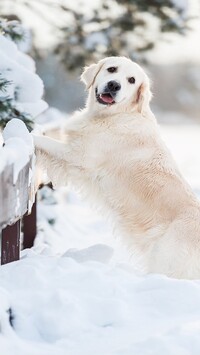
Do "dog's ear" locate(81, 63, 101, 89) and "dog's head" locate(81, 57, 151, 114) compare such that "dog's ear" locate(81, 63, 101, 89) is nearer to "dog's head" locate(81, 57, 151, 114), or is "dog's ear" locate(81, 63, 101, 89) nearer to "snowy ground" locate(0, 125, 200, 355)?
"dog's head" locate(81, 57, 151, 114)

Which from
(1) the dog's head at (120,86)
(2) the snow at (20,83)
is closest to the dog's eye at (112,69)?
(1) the dog's head at (120,86)

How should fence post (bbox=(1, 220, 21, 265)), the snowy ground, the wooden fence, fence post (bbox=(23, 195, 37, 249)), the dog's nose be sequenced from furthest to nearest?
fence post (bbox=(23, 195, 37, 249)), the dog's nose, fence post (bbox=(1, 220, 21, 265)), the wooden fence, the snowy ground

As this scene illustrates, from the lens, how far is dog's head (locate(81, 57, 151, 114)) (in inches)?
229

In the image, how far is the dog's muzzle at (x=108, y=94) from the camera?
5.79m

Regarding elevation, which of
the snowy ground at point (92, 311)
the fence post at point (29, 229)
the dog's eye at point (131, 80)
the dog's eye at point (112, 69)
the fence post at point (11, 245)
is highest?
the dog's eye at point (112, 69)

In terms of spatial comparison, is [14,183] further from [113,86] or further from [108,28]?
[108,28]

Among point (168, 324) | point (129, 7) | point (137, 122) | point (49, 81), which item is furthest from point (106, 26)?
point (49, 81)

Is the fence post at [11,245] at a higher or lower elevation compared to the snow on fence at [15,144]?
lower

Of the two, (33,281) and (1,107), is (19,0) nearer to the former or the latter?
(1,107)

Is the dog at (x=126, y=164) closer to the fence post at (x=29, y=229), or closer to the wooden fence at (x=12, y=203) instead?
the wooden fence at (x=12, y=203)

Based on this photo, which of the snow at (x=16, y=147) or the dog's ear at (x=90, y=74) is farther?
the dog's ear at (x=90, y=74)

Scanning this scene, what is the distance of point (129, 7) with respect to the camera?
34.4ft

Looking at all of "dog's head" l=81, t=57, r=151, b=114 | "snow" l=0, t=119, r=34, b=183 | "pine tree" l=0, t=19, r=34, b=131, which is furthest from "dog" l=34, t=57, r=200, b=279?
"snow" l=0, t=119, r=34, b=183

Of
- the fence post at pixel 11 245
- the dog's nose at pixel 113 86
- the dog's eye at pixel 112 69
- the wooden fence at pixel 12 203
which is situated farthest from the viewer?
the dog's eye at pixel 112 69
